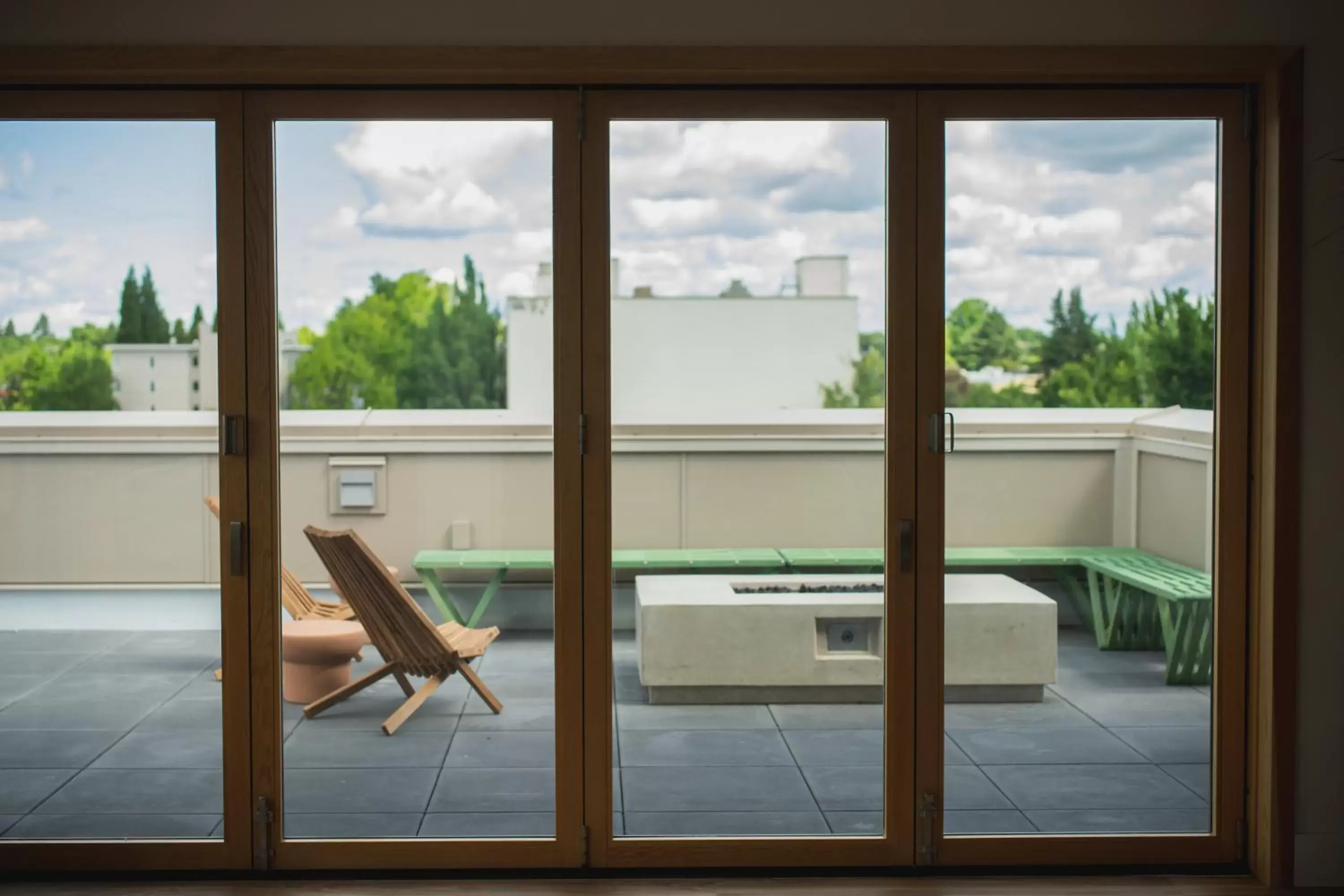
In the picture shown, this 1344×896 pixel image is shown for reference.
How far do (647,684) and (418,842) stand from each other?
727 millimetres

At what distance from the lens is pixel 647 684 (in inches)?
135

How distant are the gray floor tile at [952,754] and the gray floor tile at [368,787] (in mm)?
1338

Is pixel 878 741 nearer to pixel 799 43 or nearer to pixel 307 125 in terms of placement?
pixel 799 43

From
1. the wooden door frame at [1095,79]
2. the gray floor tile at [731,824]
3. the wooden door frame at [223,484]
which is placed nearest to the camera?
the wooden door frame at [1095,79]

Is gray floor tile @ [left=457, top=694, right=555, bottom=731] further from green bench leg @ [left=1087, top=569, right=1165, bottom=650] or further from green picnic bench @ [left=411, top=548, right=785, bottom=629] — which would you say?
green bench leg @ [left=1087, top=569, right=1165, bottom=650]

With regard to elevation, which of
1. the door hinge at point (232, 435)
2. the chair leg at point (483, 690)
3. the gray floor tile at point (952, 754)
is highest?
the door hinge at point (232, 435)

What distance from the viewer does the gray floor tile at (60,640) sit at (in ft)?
11.1

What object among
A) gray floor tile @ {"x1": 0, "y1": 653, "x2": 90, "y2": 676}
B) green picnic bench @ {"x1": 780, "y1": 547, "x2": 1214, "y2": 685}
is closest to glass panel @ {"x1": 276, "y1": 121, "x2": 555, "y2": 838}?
gray floor tile @ {"x1": 0, "y1": 653, "x2": 90, "y2": 676}

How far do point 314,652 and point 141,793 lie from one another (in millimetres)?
589

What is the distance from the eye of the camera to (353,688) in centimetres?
342

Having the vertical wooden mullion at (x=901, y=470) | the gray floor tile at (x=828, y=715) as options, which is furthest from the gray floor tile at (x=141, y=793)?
the vertical wooden mullion at (x=901, y=470)

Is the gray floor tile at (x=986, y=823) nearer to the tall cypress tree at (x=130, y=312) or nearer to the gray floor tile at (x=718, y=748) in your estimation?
the gray floor tile at (x=718, y=748)

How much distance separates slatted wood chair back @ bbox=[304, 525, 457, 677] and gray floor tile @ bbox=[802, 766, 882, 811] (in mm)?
1013

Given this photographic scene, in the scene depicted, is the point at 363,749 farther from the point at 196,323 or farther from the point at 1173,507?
the point at 1173,507
